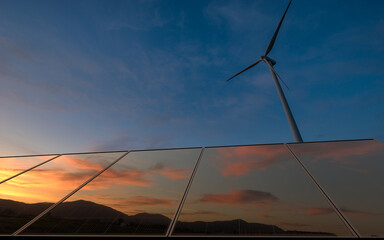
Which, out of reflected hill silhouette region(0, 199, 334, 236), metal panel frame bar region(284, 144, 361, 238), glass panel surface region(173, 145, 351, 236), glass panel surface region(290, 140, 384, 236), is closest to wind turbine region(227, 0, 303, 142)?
glass panel surface region(290, 140, 384, 236)

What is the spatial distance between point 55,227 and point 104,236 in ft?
5.21

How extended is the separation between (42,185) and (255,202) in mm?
8133

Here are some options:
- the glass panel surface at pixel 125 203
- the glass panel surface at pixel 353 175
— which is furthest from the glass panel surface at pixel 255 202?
the glass panel surface at pixel 125 203

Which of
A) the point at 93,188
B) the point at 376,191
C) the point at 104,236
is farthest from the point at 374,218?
the point at 93,188

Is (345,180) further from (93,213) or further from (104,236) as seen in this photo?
(93,213)

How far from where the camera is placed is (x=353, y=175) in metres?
6.56

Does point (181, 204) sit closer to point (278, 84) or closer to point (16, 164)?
point (16, 164)

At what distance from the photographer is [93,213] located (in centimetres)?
564

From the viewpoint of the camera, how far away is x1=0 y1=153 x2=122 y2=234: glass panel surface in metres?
5.86

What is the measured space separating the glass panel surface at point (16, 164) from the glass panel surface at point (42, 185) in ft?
2.18

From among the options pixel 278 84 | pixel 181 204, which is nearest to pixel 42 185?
pixel 181 204

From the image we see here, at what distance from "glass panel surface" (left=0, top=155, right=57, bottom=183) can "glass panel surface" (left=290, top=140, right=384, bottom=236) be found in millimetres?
12346

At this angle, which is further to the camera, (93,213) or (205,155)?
(205,155)

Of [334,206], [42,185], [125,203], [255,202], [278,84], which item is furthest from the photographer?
[278,84]
